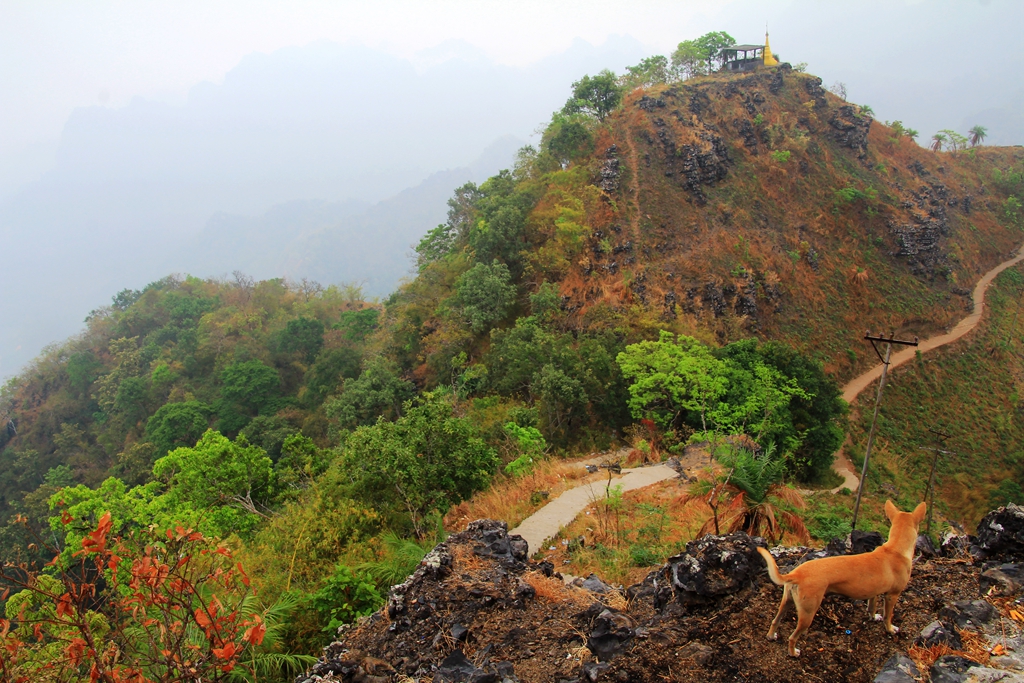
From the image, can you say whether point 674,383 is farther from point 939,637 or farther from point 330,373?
point 330,373

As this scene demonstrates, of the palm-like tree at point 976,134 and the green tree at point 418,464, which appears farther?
the palm-like tree at point 976,134

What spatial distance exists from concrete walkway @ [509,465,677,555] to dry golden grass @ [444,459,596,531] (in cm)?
24

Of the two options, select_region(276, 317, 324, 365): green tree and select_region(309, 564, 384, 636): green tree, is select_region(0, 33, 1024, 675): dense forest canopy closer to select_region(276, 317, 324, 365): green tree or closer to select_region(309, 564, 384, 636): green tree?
select_region(309, 564, 384, 636): green tree

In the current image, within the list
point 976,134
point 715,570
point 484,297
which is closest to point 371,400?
point 484,297

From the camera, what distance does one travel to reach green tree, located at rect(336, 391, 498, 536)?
10.4 meters

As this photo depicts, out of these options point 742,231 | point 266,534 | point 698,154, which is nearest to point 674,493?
point 266,534

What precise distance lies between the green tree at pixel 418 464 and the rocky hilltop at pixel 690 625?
366 cm

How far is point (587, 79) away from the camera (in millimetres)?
34062

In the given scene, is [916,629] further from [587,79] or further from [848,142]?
[848,142]

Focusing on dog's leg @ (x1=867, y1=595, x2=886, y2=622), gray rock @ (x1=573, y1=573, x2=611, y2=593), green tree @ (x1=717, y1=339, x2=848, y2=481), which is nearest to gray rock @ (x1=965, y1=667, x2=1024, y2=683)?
dog's leg @ (x1=867, y1=595, x2=886, y2=622)

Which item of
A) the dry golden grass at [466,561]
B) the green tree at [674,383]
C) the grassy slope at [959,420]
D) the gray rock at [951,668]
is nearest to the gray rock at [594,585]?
the dry golden grass at [466,561]

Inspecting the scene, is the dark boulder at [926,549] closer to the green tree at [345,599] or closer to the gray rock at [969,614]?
the gray rock at [969,614]

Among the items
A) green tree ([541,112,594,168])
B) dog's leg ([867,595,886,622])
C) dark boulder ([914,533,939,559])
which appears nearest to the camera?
dog's leg ([867,595,886,622])

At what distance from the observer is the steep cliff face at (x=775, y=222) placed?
2745 centimetres
